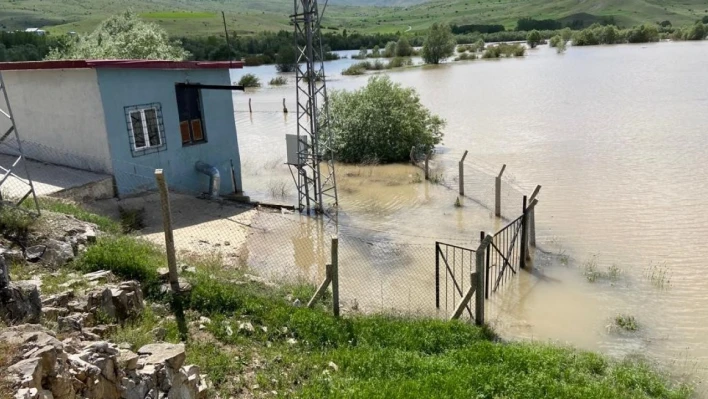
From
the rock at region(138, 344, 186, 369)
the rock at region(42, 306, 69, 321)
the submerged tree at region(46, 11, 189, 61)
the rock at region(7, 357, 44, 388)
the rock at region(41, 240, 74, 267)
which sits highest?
the submerged tree at region(46, 11, 189, 61)

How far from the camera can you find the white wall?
16.3 m

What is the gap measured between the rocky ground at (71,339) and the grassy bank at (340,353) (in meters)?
0.42

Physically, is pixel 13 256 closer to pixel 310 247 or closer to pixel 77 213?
pixel 77 213

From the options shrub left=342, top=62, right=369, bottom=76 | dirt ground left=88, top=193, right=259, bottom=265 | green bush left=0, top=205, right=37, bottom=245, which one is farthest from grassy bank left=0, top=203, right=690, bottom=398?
shrub left=342, top=62, right=369, bottom=76

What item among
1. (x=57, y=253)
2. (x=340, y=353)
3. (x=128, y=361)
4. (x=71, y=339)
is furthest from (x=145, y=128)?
(x=128, y=361)

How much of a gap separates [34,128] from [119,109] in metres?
3.91

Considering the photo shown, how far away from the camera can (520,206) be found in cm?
1992

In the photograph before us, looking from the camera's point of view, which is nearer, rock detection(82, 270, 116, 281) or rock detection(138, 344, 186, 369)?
rock detection(138, 344, 186, 369)

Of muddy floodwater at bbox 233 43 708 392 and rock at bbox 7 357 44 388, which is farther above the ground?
rock at bbox 7 357 44 388

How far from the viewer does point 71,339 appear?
5938 millimetres

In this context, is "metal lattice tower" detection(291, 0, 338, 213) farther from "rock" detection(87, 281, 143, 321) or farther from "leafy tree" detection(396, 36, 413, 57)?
"leafy tree" detection(396, 36, 413, 57)

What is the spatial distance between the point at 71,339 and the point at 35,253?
13.6 ft

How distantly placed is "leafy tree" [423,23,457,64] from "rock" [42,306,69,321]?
75786 millimetres

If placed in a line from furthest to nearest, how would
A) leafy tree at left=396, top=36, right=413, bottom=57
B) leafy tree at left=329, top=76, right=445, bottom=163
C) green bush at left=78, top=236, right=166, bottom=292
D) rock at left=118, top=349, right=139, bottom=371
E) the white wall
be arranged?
leafy tree at left=396, top=36, right=413, bottom=57 < leafy tree at left=329, top=76, right=445, bottom=163 < the white wall < green bush at left=78, top=236, right=166, bottom=292 < rock at left=118, top=349, right=139, bottom=371
